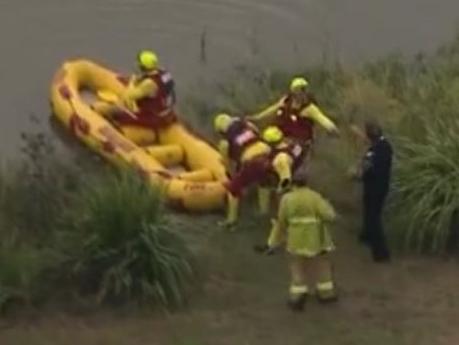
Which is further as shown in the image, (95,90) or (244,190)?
(95,90)

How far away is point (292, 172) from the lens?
18109 millimetres

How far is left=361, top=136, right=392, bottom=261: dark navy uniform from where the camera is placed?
55.4 feet

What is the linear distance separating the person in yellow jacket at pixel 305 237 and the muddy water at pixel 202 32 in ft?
21.5

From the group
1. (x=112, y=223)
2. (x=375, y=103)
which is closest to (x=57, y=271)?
(x=112, y=223)

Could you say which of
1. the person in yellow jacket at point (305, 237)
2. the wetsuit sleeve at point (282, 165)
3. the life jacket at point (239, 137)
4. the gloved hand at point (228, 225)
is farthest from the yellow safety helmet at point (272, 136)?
the person in yellow jacket at point (305, 237)

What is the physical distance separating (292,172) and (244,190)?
0.60 metres

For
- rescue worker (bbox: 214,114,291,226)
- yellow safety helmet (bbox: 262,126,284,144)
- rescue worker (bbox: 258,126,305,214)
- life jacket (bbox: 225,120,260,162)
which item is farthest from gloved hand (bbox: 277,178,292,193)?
life jacket (bbox: 225,120,260,162)

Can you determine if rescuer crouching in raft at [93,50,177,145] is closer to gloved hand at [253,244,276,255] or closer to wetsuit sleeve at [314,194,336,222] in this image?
gloved hand at [253,244,276,255]

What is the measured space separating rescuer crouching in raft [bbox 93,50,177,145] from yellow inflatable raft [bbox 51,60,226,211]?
12 centimetres

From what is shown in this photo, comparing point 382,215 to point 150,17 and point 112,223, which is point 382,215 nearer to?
point 112,223

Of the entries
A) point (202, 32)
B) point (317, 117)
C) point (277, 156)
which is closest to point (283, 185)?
point (277, 156)

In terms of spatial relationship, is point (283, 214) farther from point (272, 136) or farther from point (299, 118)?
point (299, 118)

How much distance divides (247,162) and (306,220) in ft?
8.12

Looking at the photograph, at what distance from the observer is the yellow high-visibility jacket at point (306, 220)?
16.0 m
